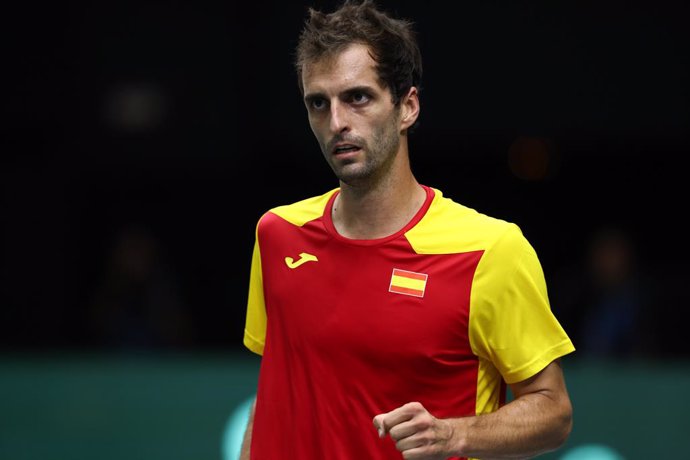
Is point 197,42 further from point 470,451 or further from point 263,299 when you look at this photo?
point 470,451

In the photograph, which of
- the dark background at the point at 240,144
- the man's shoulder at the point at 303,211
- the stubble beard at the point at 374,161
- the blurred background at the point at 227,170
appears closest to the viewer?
the stubble beard at the point at 374,161

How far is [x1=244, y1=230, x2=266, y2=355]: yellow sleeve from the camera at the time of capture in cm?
371

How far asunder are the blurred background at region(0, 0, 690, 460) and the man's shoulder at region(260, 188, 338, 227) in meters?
3.75

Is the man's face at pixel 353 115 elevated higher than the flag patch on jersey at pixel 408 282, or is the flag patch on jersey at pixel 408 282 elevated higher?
the man's face at pixel 353 115

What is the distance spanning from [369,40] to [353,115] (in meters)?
0.23

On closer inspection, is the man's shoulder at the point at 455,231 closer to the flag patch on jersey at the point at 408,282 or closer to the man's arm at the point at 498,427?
the flag patch on jersey at the point at 408,282

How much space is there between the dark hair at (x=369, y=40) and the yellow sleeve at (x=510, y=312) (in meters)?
0.55

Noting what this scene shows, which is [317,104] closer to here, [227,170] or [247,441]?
[247,441]

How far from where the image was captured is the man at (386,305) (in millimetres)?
3264

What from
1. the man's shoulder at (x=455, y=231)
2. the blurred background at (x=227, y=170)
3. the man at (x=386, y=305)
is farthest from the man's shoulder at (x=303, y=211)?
the blurred background at (x=227, y=170)

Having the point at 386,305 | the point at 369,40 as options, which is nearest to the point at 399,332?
the point at 386,305

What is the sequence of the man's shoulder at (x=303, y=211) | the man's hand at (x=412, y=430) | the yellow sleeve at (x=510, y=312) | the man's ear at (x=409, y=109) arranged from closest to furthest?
the man's hand at (x=412, y=430), the yellow sleeve at (x=510, y=312), the man's ear at (x=409, y=109), the man's shoulder at (x=303, y=211)

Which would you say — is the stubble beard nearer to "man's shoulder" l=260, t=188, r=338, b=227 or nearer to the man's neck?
the man's neck

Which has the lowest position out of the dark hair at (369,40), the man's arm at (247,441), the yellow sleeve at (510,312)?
the man's arm at (247,441)
